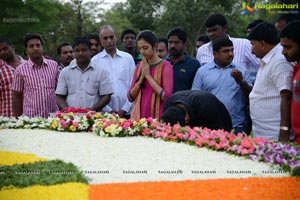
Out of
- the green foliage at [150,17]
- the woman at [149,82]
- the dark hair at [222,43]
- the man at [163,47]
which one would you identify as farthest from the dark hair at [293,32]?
the green foliage at [150,17]

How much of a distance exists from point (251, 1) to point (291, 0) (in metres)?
19.5

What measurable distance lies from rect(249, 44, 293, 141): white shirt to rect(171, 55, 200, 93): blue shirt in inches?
66.2

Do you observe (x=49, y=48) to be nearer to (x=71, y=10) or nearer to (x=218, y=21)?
(x=71, y=10)

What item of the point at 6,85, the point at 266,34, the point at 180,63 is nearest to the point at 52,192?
the point at 266,34

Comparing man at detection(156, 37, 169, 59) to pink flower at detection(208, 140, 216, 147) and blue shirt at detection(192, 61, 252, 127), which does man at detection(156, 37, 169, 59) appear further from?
pink flower at detection(208, 140, 216, 147)

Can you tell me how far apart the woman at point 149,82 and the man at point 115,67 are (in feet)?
3.65

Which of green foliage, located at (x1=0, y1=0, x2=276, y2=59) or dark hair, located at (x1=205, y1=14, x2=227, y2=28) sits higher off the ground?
green foliage, located at (x1=0, y1=0, x2=276, y2=59)

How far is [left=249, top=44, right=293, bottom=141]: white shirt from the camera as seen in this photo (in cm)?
550

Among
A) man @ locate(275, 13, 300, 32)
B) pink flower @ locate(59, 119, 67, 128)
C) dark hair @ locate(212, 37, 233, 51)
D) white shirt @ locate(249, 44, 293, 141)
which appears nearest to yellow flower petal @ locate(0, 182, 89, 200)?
white shirt @ locate(249, 44, 293, 141)

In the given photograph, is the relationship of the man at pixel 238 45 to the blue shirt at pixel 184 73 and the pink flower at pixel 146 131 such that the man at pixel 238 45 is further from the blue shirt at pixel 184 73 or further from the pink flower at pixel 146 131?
the pink flower at pixel 146 131

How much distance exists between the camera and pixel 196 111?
6.06 m

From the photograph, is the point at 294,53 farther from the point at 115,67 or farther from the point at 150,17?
the point at 150,17

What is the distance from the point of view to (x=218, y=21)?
7.51m

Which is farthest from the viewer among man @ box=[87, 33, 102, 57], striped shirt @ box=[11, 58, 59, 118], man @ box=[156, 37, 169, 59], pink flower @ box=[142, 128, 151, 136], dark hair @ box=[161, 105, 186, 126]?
man @ box=[87, 33, 102, 57]
